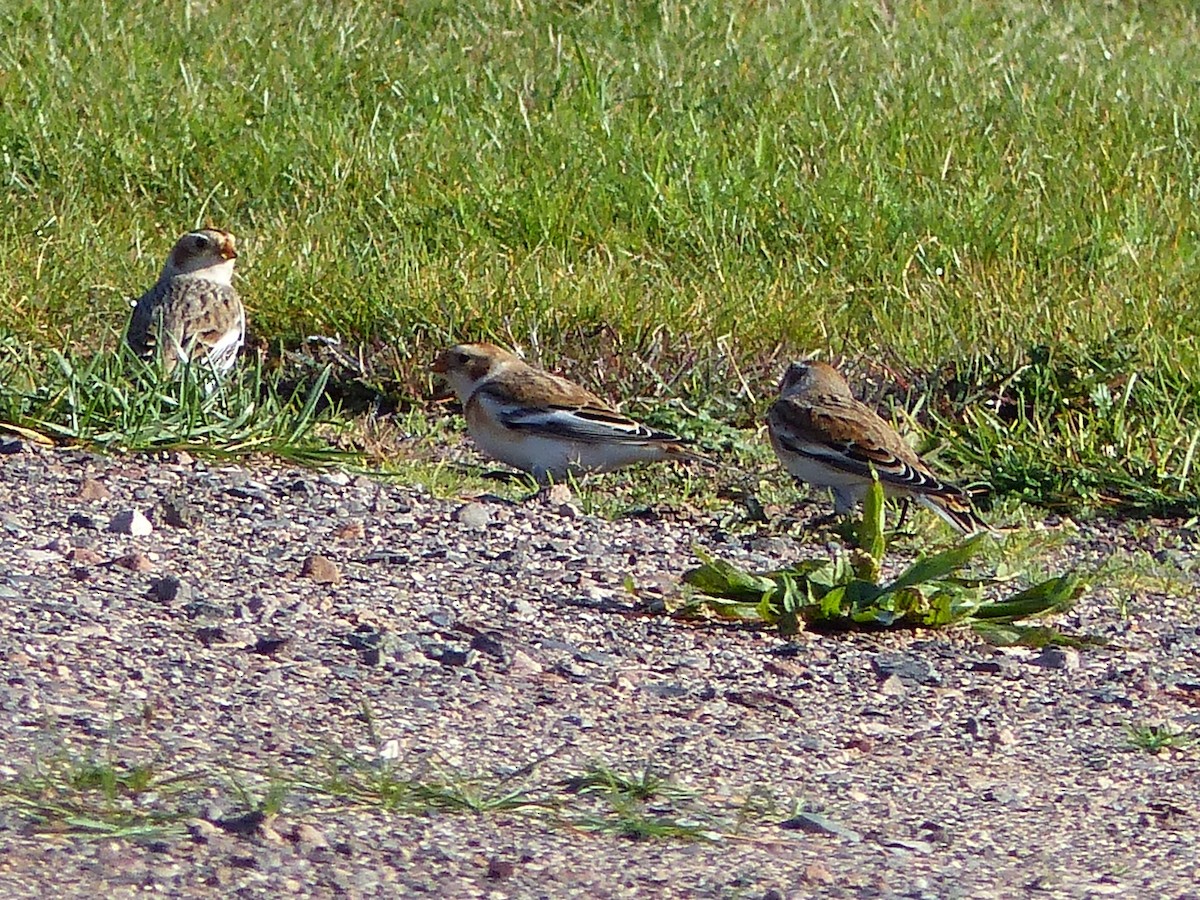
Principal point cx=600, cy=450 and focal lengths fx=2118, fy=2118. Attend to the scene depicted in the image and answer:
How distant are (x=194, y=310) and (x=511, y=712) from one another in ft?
12.6

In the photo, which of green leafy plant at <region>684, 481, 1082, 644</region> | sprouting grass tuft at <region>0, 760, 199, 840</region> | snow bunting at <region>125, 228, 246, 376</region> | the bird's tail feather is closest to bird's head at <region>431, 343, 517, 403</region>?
snow bunting at <region>125, 228, 246, 376</region>

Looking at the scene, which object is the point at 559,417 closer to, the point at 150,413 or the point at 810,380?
the point at 810,380

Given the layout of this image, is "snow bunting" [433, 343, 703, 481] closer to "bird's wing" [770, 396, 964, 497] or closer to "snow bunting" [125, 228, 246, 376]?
"bird's wing" [770, 396, 964, 497]

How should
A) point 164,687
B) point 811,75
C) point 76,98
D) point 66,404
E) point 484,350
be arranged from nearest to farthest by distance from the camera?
point 164,687 < point 66,404 < point 484,350 < point 76,98 < point 811,75

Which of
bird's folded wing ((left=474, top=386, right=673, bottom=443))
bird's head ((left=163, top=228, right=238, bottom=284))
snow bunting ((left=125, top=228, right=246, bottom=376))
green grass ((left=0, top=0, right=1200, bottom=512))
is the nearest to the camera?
bird's folded wing ((left=474, top=386, right=673, bottom=443))

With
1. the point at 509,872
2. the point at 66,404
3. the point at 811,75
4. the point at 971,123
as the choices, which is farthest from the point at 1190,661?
the point at 811,75

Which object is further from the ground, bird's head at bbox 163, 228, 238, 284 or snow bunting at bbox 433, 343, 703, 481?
bird's head at bbox 163, 228, 238, 284

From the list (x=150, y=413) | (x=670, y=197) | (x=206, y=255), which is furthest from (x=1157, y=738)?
(x=670, y=197)

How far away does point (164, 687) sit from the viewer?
4.45 metres

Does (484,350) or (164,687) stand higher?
(164,687)

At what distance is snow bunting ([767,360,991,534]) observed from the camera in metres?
6.87

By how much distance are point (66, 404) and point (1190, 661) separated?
3.64 meters

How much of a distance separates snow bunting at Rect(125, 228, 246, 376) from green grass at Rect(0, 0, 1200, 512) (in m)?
0.26

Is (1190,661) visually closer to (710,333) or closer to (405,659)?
(405,659)
